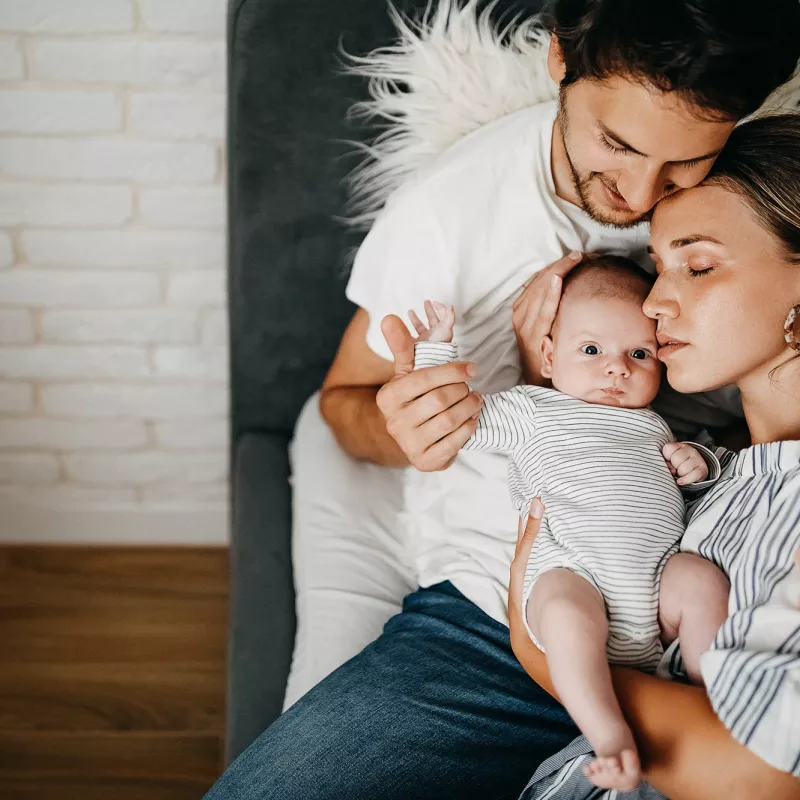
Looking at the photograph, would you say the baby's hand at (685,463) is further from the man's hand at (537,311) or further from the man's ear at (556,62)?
the man's ear at (556,62)

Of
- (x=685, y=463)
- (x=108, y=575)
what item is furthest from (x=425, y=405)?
(x=108, y=575)

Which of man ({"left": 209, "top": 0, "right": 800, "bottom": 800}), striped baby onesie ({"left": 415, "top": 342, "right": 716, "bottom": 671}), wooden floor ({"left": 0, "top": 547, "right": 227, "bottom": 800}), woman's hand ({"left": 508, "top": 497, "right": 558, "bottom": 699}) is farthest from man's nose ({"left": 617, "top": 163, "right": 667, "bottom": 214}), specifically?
wooden floor ({"left": 0, "top": 547, "right": 227, "bottom": 800})

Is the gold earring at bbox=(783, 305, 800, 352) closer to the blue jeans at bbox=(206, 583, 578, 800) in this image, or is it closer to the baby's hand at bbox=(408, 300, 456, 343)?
the baby's hand at bbox=(408, 300, 456, 343)

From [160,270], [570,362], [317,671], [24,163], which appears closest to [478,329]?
[570,362]

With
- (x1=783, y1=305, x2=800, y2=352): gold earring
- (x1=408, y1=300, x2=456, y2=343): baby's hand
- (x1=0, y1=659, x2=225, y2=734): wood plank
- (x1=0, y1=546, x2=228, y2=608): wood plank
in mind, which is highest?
(x1=783, y1=305, x2=800, y2=352): gold earring

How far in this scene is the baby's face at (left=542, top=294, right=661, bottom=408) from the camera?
3.61 feet

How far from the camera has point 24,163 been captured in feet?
4.97

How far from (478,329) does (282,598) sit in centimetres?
49

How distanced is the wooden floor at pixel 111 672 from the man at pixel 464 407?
53cm

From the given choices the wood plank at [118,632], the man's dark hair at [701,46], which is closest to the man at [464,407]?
the man's dark hair at [701,46]

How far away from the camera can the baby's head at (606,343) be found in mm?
1101

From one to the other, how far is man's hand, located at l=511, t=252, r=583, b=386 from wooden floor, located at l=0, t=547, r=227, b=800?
0.92m

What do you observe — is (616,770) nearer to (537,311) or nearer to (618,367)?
(618,367)

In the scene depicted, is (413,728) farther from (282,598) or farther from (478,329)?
(478,329)
